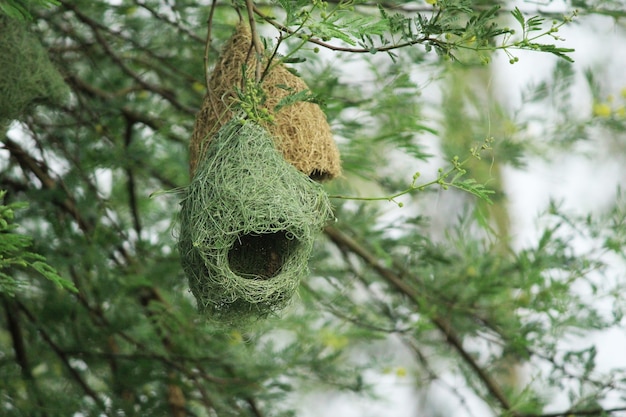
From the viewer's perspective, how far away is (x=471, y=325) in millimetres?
3020

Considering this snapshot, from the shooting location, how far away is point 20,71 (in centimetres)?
233

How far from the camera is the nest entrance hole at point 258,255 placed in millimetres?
1939

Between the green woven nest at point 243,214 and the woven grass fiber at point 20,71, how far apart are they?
2.37 ft

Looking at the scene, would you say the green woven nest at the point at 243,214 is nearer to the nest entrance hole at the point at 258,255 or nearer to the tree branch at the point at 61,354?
the nest entrance hole at the point at 258,255

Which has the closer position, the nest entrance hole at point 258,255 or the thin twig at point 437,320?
the nest entrance hole at point 258,255

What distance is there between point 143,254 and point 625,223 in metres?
1.47

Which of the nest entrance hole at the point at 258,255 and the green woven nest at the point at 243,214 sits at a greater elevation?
the green woven nest at the point at 243,214

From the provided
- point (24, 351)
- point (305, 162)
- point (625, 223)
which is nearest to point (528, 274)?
point (625, 223)

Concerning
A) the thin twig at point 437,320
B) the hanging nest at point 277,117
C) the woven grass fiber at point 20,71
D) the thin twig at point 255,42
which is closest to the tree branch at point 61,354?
the woven grass fiber at point 20,71

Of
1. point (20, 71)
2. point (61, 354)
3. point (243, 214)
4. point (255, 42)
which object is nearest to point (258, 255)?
point (243, 214)

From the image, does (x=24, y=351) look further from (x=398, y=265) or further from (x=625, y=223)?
(x=625, y=223)

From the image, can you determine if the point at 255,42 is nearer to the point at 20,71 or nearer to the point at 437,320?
the point at 20,71

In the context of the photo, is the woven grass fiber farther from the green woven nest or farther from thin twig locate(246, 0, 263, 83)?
thin twig locate(246, 0, 263, 83)

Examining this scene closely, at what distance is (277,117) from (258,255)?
0.98 ft
